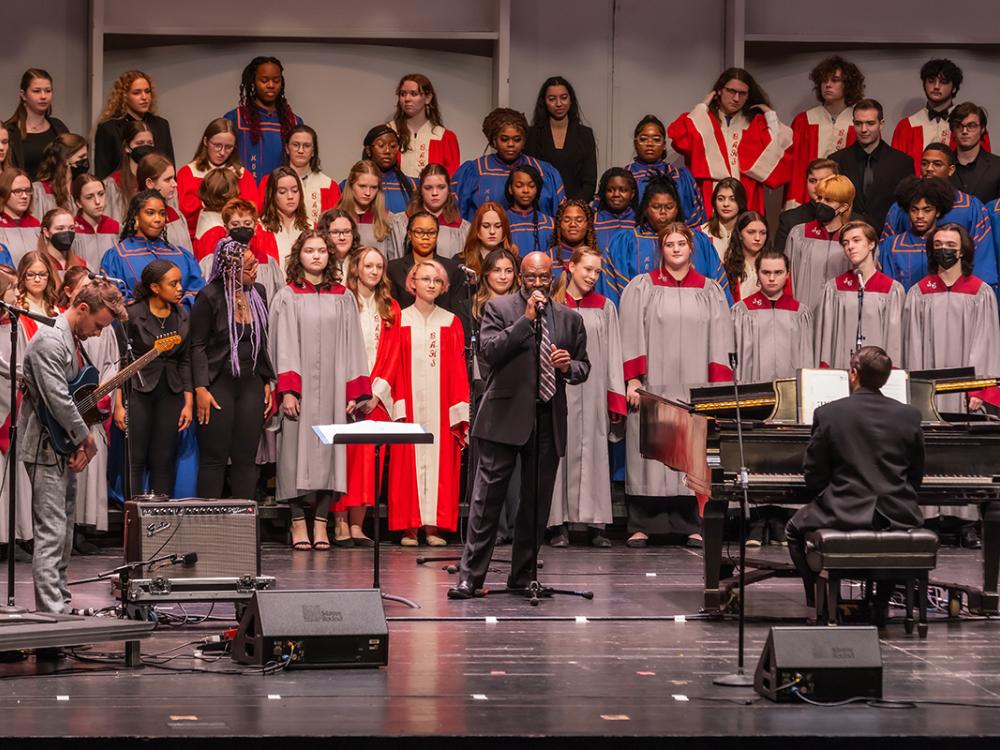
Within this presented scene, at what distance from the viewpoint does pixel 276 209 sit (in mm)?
10289

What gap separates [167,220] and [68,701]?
17.3 ft

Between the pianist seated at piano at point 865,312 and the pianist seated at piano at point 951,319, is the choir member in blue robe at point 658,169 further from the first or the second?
the pianist seated at piano at point 951,319

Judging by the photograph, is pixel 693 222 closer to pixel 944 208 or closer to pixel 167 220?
pixel 944 208

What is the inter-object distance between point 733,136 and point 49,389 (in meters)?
6.51

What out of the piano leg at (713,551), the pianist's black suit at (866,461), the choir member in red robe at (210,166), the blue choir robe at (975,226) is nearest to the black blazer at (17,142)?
the choir member in red robe at (210,166)

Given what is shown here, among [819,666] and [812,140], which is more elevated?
[812,140]

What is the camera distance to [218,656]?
243 inches

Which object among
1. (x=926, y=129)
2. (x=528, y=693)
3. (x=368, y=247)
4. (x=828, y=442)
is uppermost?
(x=926, y=129)

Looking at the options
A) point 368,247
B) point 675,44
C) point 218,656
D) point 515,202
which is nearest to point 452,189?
point 515,202

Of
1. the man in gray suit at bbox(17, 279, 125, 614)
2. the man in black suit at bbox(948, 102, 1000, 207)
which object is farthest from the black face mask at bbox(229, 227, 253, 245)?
the man in black suit at bbox(948, 102, 1000, 207)

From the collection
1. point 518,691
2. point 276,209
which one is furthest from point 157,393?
point 518,691

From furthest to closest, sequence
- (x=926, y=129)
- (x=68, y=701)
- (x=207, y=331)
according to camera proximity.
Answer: (x=926, y=129)
(x=207, y=331)
(x=68, y=701)

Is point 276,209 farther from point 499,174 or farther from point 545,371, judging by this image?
point 545,371

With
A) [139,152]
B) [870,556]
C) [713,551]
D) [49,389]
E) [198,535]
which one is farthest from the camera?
[139,152]
